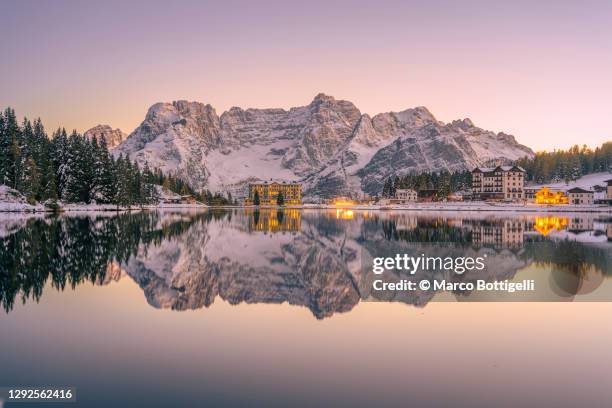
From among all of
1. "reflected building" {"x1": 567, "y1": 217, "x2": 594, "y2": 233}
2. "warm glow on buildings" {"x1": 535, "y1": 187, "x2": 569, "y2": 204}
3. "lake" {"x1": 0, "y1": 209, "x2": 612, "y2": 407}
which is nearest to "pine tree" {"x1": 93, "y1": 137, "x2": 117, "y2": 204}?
"reflected building" {"x1": 567, "y1": 217, "x2": 594, "y2": 233}

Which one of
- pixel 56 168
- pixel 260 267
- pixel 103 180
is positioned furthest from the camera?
pixel 103 180

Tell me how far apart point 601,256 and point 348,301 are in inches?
887

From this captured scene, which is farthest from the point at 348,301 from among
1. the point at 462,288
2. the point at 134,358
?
the point at 134,358

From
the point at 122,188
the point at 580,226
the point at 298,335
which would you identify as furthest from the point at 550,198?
the point at 298,335

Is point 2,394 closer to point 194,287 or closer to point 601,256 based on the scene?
point 194,287

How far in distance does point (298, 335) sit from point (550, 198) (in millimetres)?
200982

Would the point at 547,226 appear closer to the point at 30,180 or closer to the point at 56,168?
the point at 30,180

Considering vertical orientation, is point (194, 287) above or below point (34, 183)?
below

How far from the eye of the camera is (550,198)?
19588cm

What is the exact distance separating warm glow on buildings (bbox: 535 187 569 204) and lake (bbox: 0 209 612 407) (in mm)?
178457

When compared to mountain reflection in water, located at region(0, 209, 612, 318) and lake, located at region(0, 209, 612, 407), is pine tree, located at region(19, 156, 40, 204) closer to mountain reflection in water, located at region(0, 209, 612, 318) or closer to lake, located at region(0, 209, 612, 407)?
mountain reflection in water, located at region(0, 209, 612, 318)

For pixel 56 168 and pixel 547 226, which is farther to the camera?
pixel 56 168

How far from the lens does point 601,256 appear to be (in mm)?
34969

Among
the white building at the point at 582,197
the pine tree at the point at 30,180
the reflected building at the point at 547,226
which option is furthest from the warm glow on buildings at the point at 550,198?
the pine tree at the point at 30,180
